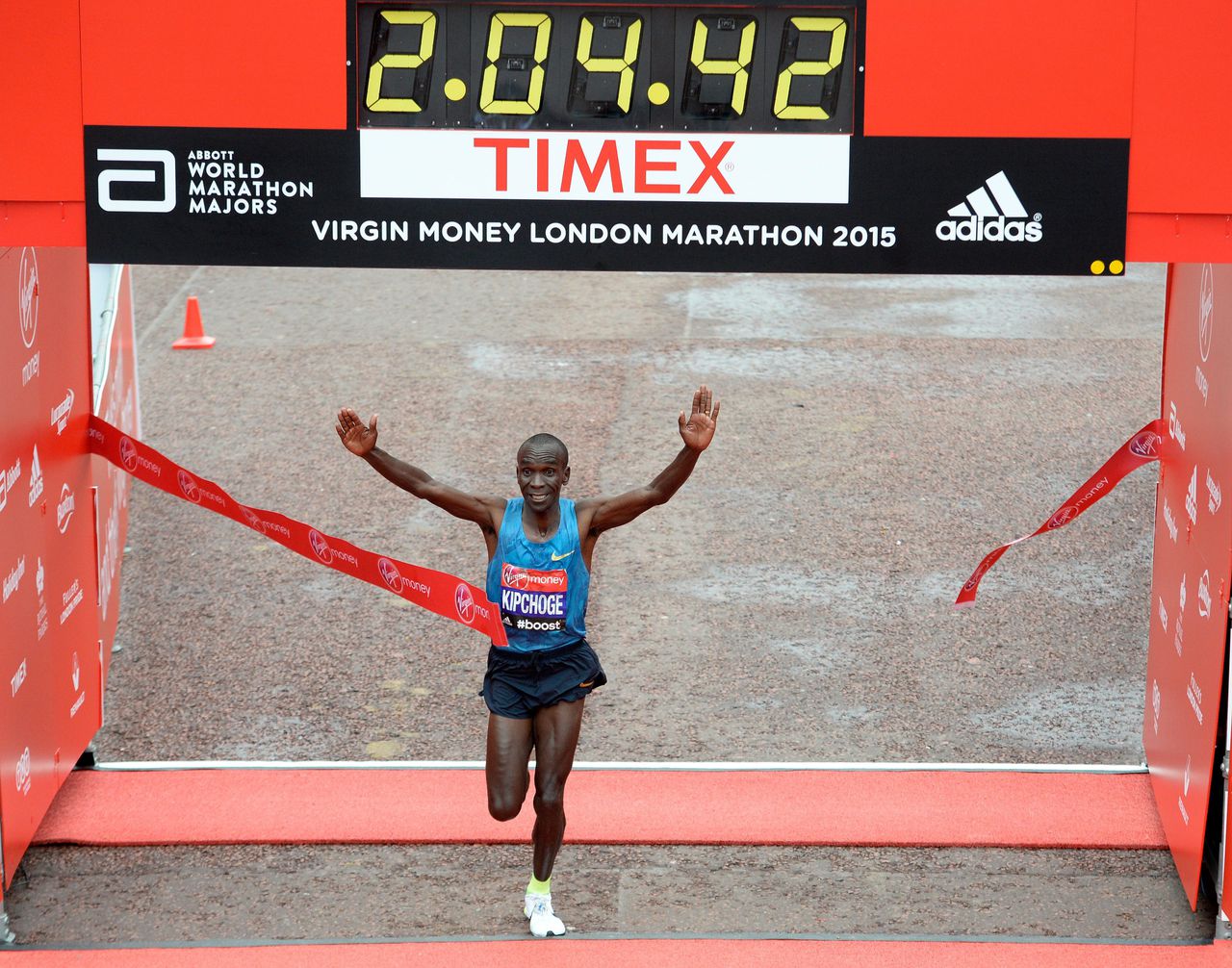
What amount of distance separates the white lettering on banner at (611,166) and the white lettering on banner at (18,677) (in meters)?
2.69

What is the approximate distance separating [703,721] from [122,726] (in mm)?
3083

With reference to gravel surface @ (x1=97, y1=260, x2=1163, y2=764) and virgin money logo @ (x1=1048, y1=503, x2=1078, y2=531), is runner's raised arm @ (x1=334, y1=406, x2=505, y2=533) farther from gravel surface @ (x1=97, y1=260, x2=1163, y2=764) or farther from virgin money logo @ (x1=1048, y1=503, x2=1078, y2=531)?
virgin money logo @ (x1=1048, y1=503, x2=1078, y2=531)

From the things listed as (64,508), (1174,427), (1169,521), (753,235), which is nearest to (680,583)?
(1169,521)

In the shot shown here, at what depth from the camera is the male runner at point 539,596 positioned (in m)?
6.46

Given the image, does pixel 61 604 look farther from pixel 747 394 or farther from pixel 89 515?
pixel 747 394

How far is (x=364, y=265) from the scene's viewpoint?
233 inches

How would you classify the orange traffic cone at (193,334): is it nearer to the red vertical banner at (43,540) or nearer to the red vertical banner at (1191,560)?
the red vertical banner at (43,540)

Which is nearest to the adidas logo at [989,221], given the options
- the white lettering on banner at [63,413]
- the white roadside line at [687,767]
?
the white roadside line at [687,767]

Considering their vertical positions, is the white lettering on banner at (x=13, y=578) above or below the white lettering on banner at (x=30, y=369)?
below

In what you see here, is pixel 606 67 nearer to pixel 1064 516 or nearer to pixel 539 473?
pixel 539 473

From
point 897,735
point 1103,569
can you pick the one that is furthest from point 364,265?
point 1103,569

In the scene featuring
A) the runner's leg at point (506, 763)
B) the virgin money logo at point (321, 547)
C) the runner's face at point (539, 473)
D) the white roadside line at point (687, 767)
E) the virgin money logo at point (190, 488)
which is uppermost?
the runner's face at point (539, 473)

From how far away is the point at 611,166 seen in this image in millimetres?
5820

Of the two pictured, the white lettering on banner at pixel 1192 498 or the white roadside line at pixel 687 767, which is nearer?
the white lettering on banner at pixel 1192 498
